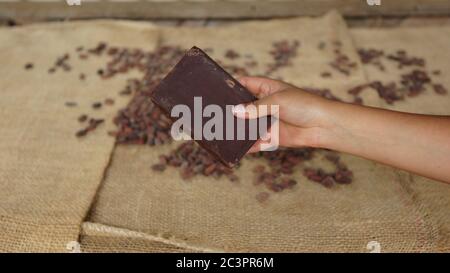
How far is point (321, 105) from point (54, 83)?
1791 millimetres

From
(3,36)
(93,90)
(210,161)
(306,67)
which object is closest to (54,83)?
(93,90)

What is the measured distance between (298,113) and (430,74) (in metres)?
1.58

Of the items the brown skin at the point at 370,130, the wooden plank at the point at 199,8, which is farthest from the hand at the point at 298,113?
the wooden plank at the point at 199,8

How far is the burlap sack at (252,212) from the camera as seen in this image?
6.68ft

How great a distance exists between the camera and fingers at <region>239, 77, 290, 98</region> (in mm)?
2178

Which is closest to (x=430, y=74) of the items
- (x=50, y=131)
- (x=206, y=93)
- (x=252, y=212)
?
(x=252, y=212)

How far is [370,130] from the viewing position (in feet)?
6.26

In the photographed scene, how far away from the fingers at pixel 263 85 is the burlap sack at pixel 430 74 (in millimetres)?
751

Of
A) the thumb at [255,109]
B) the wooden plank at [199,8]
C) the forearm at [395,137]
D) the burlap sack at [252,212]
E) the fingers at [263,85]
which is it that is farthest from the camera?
the wooden plank at [199,8]

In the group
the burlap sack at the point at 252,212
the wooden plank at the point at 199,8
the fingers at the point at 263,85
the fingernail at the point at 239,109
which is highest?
the wooden plank at the point at 199,8

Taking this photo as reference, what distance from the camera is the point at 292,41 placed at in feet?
11.6

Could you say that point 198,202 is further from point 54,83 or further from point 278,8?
point 278,8

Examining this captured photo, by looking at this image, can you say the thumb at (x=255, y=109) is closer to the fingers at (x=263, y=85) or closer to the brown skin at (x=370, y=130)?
the brown skin at (x=370, y=130)

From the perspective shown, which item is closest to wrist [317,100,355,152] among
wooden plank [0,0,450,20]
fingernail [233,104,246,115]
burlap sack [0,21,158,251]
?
fingernail [233,104,246,115]
